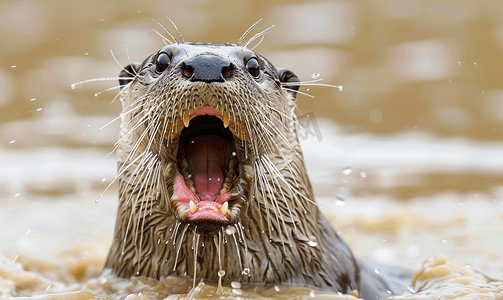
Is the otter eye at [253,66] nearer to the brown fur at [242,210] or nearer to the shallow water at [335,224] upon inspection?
the brown fur at [242,210]

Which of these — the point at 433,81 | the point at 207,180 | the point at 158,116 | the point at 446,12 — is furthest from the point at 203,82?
the point at 446,12

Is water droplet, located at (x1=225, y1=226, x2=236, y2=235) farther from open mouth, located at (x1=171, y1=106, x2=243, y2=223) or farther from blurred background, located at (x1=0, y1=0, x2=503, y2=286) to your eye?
blurred background, located at (x1=0, y1=0, x2=503, y2=286)

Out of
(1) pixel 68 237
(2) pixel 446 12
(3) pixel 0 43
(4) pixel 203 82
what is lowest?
(1) pixel 68 237

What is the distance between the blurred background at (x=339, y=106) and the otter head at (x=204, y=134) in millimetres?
2926

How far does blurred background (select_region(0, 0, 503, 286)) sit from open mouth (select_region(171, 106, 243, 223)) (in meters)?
3.20

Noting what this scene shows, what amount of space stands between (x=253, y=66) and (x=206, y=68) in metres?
0.47

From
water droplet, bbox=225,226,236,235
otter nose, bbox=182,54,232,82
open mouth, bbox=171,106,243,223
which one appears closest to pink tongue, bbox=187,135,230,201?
open mouth, bbox=171,106,243,223

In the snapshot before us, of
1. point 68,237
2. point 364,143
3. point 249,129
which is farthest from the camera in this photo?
point 364,143

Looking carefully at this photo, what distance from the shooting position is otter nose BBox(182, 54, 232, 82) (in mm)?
2055

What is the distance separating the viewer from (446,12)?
31.9 ft

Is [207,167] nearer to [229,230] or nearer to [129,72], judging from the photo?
[229,230]

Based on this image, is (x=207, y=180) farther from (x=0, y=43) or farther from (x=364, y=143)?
(x=0, y=43)

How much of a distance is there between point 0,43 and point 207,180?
25.1 ft

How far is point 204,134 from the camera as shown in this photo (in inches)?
95.0
